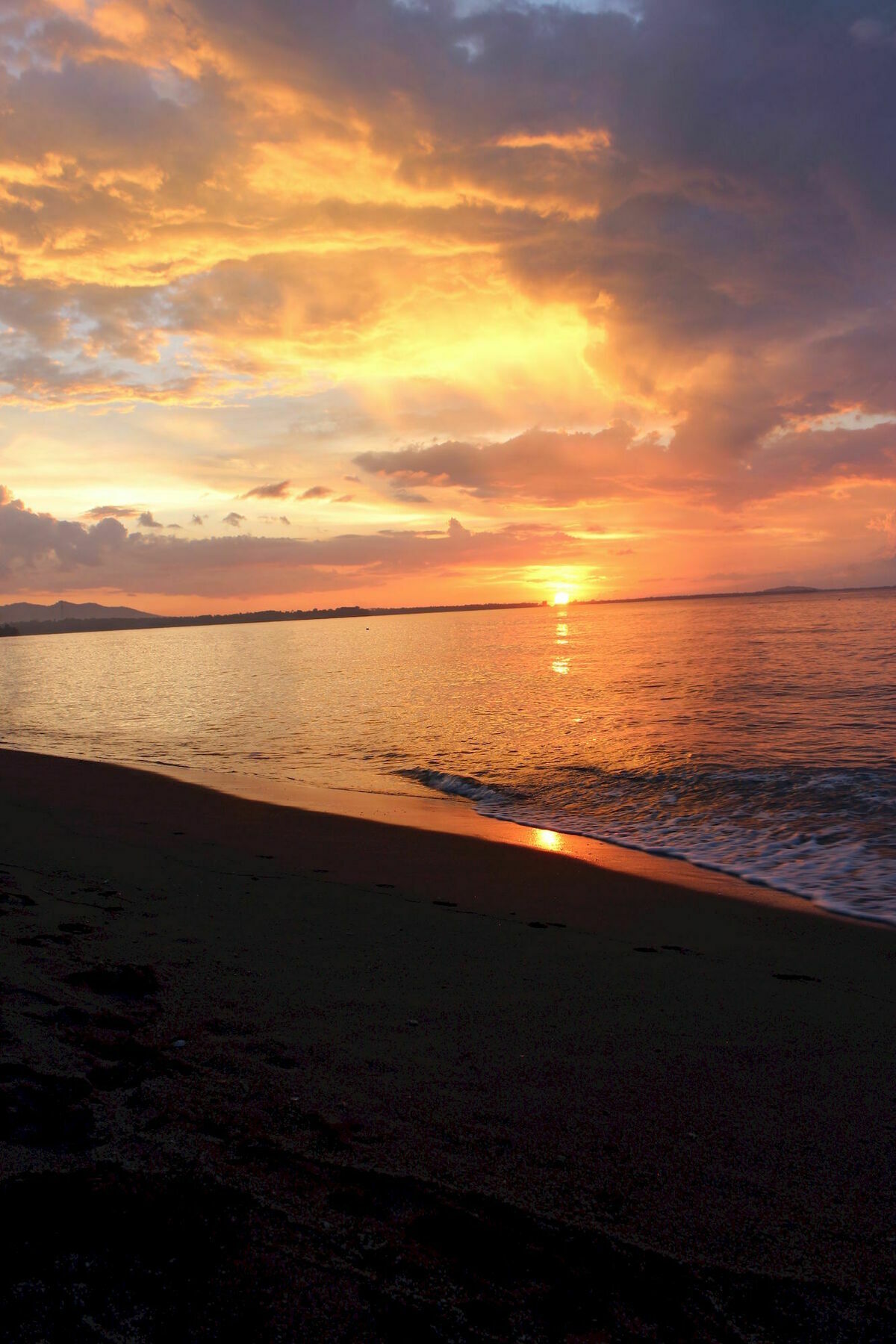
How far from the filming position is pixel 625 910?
291 inches

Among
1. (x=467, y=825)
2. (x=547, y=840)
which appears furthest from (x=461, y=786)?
(x=547, y=840)

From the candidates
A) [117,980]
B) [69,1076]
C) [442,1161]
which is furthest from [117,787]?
[442,1161]

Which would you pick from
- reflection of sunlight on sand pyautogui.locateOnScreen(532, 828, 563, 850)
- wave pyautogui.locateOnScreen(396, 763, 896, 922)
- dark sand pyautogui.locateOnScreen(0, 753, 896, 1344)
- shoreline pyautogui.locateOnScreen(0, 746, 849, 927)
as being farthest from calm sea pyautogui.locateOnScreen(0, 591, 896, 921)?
dark sand pyautogui.locateOnScreen(0, 753, 896, 1344)

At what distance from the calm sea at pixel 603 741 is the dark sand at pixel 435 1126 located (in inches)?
161

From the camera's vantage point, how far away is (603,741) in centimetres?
1983

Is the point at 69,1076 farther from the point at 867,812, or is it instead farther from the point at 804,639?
the point at 804,639

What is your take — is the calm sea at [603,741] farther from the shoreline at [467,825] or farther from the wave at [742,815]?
the shoreline at [467,825]

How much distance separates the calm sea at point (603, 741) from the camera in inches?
443

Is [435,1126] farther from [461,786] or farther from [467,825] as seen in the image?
[461,786]

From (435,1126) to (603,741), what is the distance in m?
17.0

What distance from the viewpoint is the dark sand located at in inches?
93.5

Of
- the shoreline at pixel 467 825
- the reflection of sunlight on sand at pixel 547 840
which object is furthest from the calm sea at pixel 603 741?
the reflection of sunlight on sand at pixel 547 840

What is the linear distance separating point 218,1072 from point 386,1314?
5.46ft

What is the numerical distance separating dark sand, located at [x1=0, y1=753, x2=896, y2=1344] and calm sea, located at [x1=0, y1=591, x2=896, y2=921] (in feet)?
13.4
